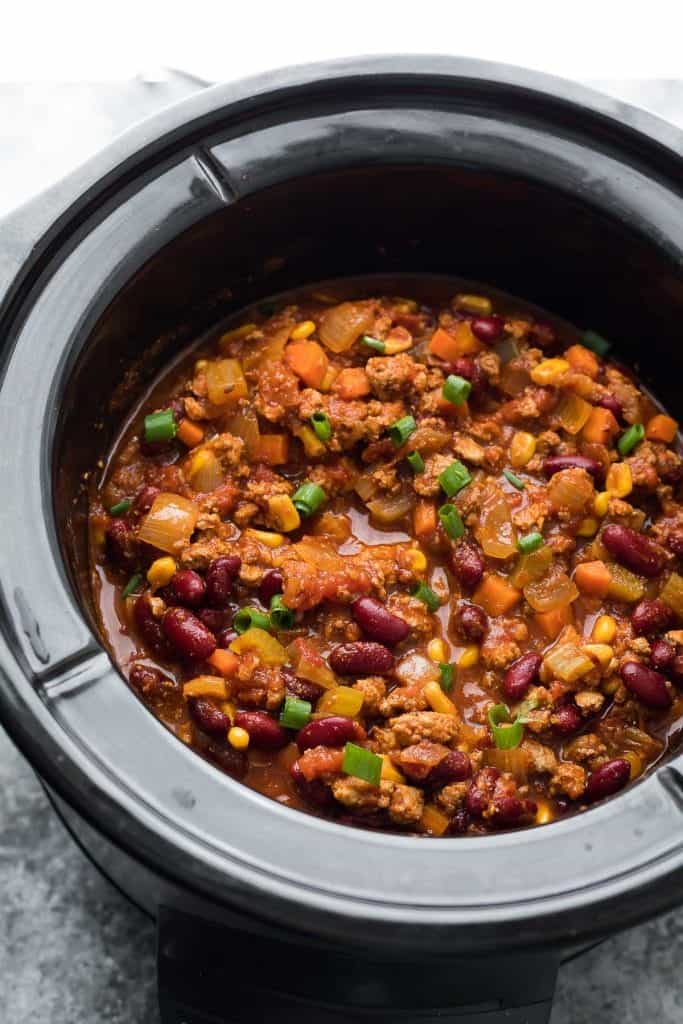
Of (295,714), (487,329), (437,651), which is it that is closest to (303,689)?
(295,714)

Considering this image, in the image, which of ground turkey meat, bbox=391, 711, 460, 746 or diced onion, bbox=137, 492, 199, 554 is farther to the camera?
diced onion, bbox=137, 492, 199, 554

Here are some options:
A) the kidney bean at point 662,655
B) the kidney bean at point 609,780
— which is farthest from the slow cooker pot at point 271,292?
the kidney bean at point 662,655

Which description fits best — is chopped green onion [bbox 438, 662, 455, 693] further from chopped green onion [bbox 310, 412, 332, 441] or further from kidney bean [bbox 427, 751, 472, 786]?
chopped green onion [bbox 310, 412, 332, 441]

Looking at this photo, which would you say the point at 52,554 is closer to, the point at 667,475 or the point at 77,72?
the point at 667,475

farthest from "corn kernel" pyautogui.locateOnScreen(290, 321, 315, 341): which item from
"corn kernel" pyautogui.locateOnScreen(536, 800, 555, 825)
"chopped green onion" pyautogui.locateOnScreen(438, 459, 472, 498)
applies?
"corn kernel" pyautogui.locateOnScreen(536, 800, 555, 825)

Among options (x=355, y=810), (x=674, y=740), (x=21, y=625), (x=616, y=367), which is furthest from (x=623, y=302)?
(x=21, y=625)

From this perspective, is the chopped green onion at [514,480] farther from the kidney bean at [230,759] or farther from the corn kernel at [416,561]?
the kidney bean at [230,759]

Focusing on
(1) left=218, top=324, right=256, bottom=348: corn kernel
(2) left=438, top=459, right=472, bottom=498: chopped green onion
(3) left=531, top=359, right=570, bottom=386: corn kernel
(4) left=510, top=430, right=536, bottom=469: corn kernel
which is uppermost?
(1) left=218, top=324, right=256, bottom=348: corn kernel

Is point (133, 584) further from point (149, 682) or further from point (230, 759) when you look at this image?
point (230, 759)
